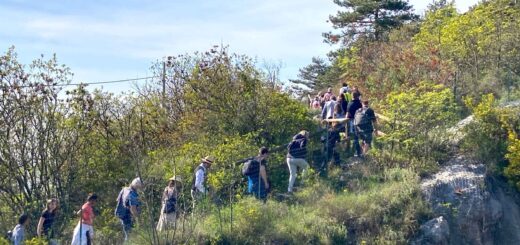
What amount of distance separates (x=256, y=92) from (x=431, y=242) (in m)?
7.03

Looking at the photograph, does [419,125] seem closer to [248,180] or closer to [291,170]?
[291,170]

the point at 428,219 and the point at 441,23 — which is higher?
the point at 441,23

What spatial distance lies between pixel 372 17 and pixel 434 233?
25.8 metres

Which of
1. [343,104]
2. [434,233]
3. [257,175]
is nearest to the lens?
[434,233]

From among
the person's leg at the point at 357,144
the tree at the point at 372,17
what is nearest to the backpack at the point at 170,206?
the person's leg at the point at 357,144

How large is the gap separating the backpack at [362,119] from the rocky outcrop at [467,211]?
2.08 metres

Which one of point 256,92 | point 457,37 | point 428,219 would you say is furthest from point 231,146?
point 457,37

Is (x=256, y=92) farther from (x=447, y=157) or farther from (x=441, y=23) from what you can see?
(x=441, y=23)

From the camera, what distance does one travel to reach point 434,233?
52.5 feet

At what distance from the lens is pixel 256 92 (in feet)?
68.8

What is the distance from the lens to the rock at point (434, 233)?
1597cm

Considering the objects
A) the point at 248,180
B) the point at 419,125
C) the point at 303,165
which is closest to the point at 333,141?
the point at 303,165

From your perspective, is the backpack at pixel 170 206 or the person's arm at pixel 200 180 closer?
the backpack at pixel 170 206

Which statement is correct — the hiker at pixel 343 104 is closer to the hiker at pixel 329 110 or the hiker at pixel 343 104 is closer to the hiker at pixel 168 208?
the hiker at pixel 329 110
